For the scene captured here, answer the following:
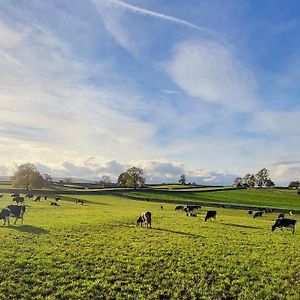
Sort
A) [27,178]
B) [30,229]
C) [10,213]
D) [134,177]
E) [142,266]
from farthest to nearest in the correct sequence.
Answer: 1. [134,177]
2. [27,178]
3. [10,213]
4. [30,229]
5. [142,266]

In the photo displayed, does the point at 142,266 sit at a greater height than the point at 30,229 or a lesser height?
lesser

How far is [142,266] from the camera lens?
60.5 ft

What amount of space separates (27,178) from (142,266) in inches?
3891

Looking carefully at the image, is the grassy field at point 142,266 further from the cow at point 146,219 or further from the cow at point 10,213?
the cow at point 146,219

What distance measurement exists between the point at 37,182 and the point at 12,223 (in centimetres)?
8259

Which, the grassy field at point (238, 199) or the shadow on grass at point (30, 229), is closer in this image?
the shadow on grass at point (30, 229)

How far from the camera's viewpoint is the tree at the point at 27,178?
10894 cm

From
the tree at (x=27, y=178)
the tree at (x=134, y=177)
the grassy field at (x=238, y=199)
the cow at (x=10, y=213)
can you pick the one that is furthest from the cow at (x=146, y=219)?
the tree at (x=134, y=177)

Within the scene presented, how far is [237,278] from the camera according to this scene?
17562 mm

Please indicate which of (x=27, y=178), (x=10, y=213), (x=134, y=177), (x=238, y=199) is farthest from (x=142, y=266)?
(x=134, y=177)

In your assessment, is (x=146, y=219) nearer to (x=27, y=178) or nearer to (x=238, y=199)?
(x=238, y=199)

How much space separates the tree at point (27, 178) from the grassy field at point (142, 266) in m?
86.5

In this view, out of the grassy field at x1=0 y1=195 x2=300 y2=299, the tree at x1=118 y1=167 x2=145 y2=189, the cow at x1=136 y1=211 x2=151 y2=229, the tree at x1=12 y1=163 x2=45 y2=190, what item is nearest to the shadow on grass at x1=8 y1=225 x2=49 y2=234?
the grassy field at x1=0 y1=195 x2=300 y2=299

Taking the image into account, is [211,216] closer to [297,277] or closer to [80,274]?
[297,277]
